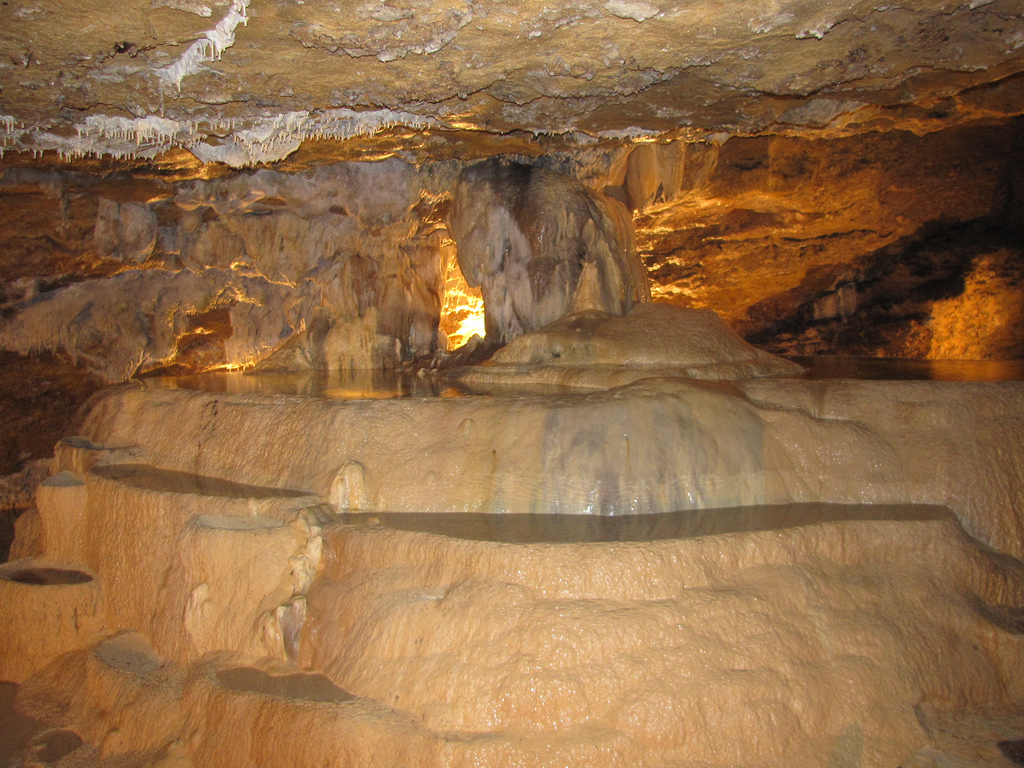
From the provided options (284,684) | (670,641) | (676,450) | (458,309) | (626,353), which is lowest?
(284,684)

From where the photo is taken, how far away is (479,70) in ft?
18.4

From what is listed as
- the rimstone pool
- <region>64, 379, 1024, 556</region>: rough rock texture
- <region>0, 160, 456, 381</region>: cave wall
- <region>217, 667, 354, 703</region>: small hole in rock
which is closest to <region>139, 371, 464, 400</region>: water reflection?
<region>64, 379, 1024, 556</region>: rough rock texture

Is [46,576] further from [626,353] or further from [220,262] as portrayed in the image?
[220,262]

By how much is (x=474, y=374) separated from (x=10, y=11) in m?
4.79

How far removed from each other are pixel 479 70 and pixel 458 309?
738 centimetres

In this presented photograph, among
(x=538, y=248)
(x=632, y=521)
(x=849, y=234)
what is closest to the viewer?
(x=632, y=521)

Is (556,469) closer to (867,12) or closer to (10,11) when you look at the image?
(867,12)

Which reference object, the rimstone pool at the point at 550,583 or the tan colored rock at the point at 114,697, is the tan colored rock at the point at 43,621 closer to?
the rimstone pool at the point at 550,583

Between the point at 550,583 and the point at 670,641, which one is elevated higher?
the point at 550,583

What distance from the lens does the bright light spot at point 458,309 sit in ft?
40.1

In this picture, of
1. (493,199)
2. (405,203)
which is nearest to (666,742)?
(493,199)

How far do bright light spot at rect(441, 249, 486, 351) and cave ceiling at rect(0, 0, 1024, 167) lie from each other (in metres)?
4.30

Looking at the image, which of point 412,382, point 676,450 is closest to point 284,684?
point 676,450

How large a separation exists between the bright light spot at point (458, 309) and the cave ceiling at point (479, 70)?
4303 millimetres
